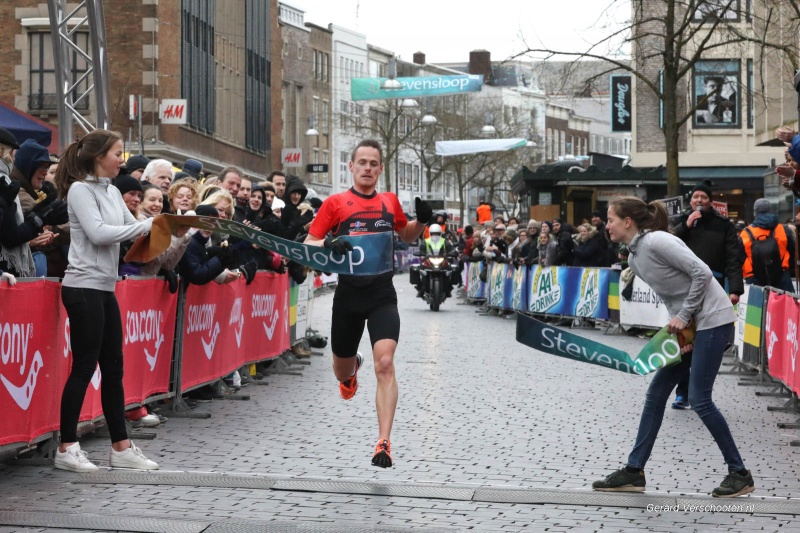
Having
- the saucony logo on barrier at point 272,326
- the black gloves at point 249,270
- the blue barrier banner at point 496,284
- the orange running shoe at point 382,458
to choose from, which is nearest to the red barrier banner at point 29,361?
the orange running shoe at point 382,458

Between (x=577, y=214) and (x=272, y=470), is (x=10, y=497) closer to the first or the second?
(x=272, y=470)

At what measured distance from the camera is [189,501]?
24.4ft

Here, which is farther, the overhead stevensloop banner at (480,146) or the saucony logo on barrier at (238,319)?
the overhead stevensloop banner at (480,146)

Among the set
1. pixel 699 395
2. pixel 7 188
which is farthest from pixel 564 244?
pixel 7 188

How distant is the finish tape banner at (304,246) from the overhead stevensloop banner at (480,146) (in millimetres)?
38153

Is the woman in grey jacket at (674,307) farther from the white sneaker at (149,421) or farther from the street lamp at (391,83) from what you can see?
the street lamp at (391,83)

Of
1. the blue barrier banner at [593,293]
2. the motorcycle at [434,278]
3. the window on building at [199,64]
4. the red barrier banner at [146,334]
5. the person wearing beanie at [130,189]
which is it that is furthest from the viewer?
the window on building at [199,64]

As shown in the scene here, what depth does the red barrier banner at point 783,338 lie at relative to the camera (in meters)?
12.3

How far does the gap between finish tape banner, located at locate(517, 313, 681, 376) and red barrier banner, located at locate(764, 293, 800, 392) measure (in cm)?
422

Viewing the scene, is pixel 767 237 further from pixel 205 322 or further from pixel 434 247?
pixel 434 247

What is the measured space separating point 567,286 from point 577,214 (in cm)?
2033

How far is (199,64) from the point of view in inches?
2036

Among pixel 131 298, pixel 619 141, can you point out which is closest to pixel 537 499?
pixel 131 298

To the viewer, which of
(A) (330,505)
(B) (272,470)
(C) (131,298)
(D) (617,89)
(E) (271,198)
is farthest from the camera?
(D) (617,89)
